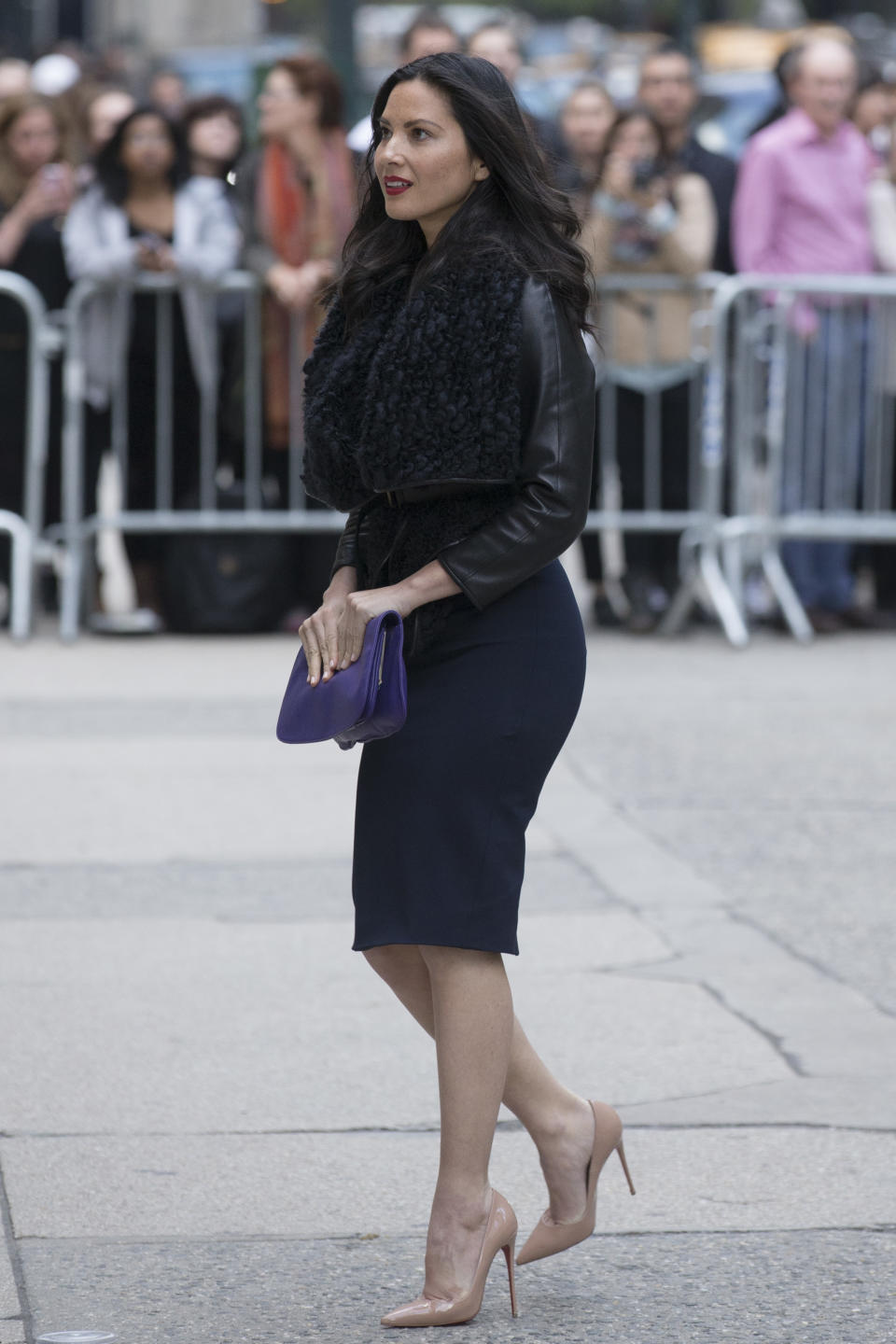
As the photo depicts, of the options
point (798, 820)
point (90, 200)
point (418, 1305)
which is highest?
point (90, 200)

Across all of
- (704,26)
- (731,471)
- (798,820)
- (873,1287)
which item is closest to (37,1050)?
(873,1287)

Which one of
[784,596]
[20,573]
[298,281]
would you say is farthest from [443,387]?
→ [784,596]

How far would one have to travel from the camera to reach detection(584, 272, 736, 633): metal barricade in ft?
32.1

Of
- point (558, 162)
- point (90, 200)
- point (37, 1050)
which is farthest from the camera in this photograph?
point (90, 200)

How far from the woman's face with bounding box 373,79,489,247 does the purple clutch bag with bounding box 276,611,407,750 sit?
0.59 meters

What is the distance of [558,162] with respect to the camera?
11.8 ft

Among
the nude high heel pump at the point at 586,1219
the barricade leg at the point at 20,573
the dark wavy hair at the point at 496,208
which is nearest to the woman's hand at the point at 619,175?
the barricade leg at the point at 20,573

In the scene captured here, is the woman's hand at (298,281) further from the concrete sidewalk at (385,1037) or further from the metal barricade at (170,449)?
the concrete sidewalk at (385,1037)

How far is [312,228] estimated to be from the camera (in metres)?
9.61

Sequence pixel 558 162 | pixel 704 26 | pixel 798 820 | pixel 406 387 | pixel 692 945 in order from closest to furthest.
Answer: pixel 406 387
pixel 558 162
pixel 692 945
pixel 798 820
pixel 704 26

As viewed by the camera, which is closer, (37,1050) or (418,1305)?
(418,1305)

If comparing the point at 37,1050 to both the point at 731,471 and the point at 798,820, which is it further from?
the point at 731,471

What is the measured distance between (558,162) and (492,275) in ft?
1.85

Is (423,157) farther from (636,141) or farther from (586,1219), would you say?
(636,141)
